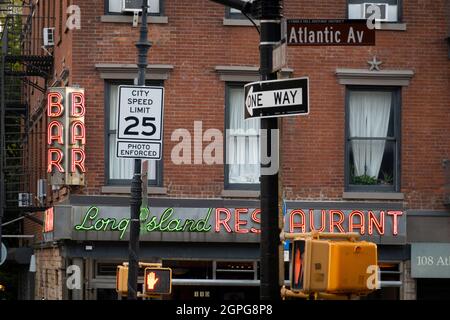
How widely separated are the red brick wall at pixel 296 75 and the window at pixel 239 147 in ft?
0.95

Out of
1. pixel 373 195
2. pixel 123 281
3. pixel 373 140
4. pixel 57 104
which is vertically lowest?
pixel 123 281

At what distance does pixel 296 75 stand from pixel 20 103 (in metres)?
14.5

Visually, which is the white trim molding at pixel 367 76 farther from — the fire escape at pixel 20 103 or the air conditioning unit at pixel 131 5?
the fire escape at pixel 20 103

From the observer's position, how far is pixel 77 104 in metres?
24.4

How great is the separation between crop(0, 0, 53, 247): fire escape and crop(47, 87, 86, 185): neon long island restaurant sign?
4.02m

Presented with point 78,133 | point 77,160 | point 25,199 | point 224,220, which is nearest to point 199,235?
point 224,220

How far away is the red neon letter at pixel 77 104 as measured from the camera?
24.4 m

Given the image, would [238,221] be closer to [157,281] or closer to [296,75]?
[296,75]

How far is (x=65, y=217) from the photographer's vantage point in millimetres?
24547

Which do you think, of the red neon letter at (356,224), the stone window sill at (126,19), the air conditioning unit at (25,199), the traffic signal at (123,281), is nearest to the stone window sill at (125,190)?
the traffic signal at (123,281)

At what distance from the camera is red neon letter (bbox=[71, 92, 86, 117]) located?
24438mm

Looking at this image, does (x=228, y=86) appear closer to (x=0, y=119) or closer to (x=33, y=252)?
(x=0, y=119)

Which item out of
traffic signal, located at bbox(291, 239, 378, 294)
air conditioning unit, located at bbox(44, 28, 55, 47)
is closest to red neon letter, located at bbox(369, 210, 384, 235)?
air conditioning unit, located at bbox(44, 28, 55, 47)

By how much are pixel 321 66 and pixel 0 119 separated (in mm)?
9238
